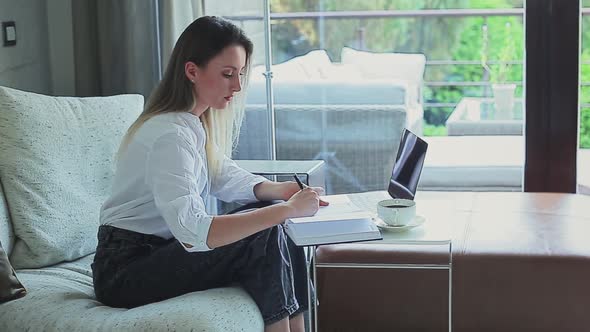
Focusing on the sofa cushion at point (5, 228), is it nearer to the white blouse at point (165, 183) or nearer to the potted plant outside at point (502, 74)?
the white blouse at point (165, 183)

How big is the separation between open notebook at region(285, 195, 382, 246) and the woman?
5 centimetres

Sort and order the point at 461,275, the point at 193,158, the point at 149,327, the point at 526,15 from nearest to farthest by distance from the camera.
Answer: the point at 149,327
the point at 193,158
the point at 461,275
the point at 526,15

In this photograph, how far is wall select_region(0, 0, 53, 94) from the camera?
10.6ft

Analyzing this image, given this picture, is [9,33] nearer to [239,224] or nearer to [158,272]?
[158,272]

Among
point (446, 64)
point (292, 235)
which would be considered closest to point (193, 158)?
point (292, 235)

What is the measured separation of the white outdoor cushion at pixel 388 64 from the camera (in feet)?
11.9

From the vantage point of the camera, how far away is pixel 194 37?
7.79 feet

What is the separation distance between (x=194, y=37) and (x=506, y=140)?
1.73 m

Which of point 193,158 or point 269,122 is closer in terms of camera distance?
point 193,158

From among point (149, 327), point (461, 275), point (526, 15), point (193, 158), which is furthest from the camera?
point (526, 15)

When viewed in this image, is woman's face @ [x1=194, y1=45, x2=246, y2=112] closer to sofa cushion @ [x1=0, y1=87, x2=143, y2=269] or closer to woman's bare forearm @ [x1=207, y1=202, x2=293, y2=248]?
woman's bare forearm @ [x1=207, y1=202, x2=293, y2=248]

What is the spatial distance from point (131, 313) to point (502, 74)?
6.62 ft

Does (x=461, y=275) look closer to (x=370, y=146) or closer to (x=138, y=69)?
(x=370, y=146)

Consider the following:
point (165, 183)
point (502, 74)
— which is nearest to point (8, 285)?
point (165, 183)
